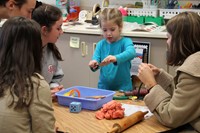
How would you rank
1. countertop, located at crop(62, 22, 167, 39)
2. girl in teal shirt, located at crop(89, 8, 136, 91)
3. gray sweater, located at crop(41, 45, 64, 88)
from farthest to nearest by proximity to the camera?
countertop, located at crop(62, 22, 167, 39) → girl in teal shirt, located at crop(89, 8, 136, 91) → gray sweater, located at crop(41, 45, 64, 88)

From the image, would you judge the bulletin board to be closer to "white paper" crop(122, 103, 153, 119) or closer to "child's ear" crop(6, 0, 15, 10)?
"white paper" crop(122, 103, 153, 119)

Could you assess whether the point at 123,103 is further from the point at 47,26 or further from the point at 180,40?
the point at 47,26

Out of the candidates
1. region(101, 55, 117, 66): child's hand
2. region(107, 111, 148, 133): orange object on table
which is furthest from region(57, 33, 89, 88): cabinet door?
region(107, 111, 148, 133): orange object on table

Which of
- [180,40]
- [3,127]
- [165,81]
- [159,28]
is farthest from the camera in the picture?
[159,28]

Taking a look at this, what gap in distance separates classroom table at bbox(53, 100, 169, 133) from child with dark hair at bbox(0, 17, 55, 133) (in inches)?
6.3

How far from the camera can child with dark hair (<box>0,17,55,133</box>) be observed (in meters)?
1.37

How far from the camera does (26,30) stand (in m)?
1.42

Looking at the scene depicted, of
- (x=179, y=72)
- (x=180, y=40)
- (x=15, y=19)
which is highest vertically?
(x=15, y=19)

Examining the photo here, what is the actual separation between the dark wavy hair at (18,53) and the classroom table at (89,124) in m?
0.31

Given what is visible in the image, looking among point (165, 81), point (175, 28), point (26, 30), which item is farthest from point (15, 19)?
point (165, 81)

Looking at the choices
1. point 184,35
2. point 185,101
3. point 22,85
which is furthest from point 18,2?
point 185,101

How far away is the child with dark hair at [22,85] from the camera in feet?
4.49

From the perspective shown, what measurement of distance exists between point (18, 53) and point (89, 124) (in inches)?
19.2

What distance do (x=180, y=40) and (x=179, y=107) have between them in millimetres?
332
